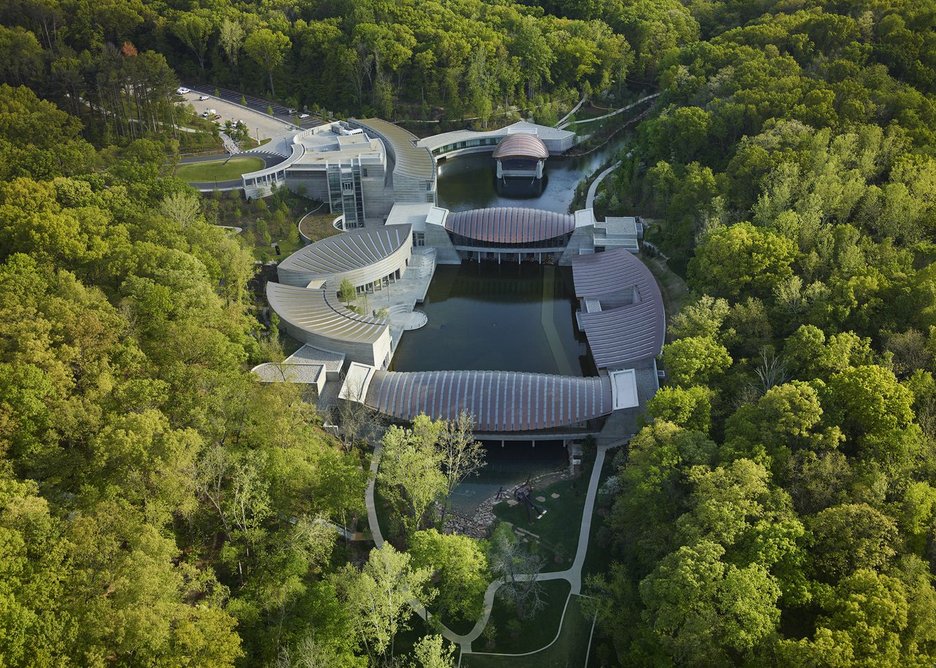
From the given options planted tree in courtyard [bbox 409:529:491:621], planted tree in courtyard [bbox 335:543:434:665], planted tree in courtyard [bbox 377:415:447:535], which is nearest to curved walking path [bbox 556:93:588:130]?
planted tree in courtyard [bbox 377:415:447:535]

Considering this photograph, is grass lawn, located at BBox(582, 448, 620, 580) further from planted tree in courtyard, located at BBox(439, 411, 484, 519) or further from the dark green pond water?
the dark green pond water

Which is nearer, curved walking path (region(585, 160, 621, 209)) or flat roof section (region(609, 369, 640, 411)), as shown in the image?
flat roof section (region(609, 369, 640, 411))

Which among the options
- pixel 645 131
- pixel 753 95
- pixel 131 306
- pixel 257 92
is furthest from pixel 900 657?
pixel 257 92

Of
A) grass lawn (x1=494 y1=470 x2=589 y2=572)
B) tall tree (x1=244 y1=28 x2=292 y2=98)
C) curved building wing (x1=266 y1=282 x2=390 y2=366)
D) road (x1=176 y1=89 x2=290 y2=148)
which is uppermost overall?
tall tree (x1=244 y1=28 x2=292 y2=98)

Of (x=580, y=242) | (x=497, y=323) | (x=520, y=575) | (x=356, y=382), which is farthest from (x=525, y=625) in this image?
(x=580, y=242)

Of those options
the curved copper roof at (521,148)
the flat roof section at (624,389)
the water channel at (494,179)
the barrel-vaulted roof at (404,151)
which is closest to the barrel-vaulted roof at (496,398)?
the flat roof section at (624,389)

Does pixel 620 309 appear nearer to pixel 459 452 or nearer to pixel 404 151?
pixel 459 452

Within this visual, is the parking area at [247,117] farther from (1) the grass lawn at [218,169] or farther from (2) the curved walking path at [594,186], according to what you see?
(2) the curved walking path at [594,186]
